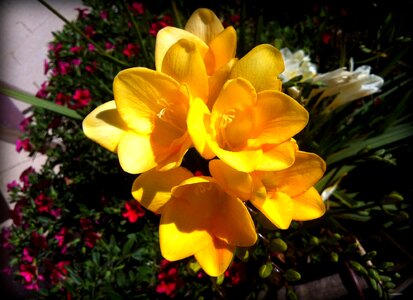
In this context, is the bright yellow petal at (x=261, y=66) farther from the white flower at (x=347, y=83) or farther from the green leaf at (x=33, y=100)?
the green leaf at (x=33, y=100)

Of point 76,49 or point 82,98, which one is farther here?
point 76,49

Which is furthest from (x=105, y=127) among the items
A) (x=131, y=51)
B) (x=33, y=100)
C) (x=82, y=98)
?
(x=131, y=51)

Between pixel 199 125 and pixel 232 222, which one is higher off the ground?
pixel 199 125

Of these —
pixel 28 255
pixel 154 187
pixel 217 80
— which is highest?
pixel 217 80

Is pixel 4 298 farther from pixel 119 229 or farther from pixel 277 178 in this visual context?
pixel 277 178

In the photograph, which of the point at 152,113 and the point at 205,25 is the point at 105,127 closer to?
the point at 152,113

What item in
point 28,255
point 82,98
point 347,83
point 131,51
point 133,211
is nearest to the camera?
point 347,83

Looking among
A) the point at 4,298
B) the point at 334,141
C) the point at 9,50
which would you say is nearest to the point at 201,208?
the point at 334,141

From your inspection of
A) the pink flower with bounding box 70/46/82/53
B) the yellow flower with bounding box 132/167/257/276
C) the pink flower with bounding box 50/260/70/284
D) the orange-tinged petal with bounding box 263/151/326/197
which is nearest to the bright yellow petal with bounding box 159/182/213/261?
the yellow flower with bounding box 132/167/257/276
